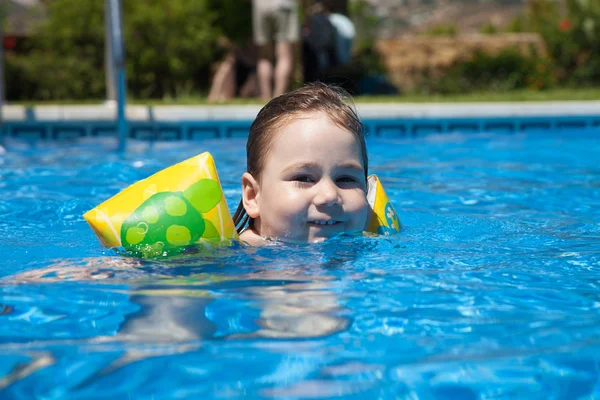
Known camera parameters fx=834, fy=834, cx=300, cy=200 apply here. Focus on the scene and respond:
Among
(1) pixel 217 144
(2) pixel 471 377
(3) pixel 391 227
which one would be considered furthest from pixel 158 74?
(2) pixel 471 377

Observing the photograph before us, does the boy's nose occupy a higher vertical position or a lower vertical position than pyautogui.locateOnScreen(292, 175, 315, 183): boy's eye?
lower

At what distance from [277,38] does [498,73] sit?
189 inches

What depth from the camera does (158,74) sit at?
12.3 meters

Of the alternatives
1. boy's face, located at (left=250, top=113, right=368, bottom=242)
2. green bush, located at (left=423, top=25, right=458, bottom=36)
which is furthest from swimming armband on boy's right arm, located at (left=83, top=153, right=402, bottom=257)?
green bush, located at (left=423, top=25, right=458, bottom=36)

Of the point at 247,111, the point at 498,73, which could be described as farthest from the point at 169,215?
the point at 498,73

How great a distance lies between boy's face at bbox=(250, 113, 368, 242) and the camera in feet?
10.5

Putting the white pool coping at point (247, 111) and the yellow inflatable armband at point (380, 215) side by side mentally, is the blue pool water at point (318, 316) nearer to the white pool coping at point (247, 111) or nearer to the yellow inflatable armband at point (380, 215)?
the yellow inflatable armband at point (380, 215)

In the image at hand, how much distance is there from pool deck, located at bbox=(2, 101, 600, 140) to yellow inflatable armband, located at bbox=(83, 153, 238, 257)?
17.0ft

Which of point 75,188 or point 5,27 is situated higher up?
point 5,27

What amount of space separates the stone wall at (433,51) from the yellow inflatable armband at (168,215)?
10.6 metres

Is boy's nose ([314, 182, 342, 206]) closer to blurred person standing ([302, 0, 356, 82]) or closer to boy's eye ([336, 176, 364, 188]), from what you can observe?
boy's eye ([336, 176, 364, 188])

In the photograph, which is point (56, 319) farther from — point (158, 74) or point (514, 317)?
point (158, 74)

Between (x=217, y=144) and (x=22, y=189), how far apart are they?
287 cm

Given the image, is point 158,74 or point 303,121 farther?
point 158,74
